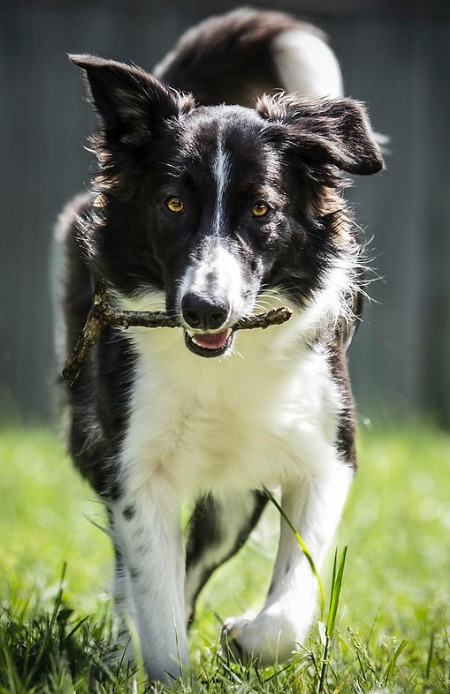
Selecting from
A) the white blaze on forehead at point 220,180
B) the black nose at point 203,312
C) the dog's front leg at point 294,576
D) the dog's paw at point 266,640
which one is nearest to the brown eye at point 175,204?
the white blaze on forehead at point 220,180

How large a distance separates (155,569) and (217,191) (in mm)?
1280

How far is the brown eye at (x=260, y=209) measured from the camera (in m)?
3.67

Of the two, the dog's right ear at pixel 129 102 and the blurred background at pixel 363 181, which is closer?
the dog's right ear at pixel 129 102

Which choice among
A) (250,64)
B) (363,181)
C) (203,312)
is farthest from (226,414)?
(363,181)

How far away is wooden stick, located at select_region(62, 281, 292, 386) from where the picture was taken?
12.0ft

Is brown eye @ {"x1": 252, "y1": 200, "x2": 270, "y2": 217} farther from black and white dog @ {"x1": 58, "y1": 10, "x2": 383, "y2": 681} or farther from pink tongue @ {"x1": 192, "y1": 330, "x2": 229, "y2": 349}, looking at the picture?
pink tongue @ {"x1": 192, "y1": 330, "x2": 229, "y2": 349}

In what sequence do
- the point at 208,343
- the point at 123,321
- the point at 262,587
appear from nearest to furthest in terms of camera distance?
the point at 208,343 < the point at 123,321 < the point at 262,587

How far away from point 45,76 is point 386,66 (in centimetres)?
306

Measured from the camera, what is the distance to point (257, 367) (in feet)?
13.1

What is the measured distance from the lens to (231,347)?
11.7 feet

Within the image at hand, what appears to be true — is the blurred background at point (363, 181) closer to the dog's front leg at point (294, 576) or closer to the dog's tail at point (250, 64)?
the dog's tail at point (250, 64)

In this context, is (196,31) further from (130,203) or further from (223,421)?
(223,421)

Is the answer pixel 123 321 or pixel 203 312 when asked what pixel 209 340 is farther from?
pixel 123 321

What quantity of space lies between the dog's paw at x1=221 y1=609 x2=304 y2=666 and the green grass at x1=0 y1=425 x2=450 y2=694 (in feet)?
0.20
